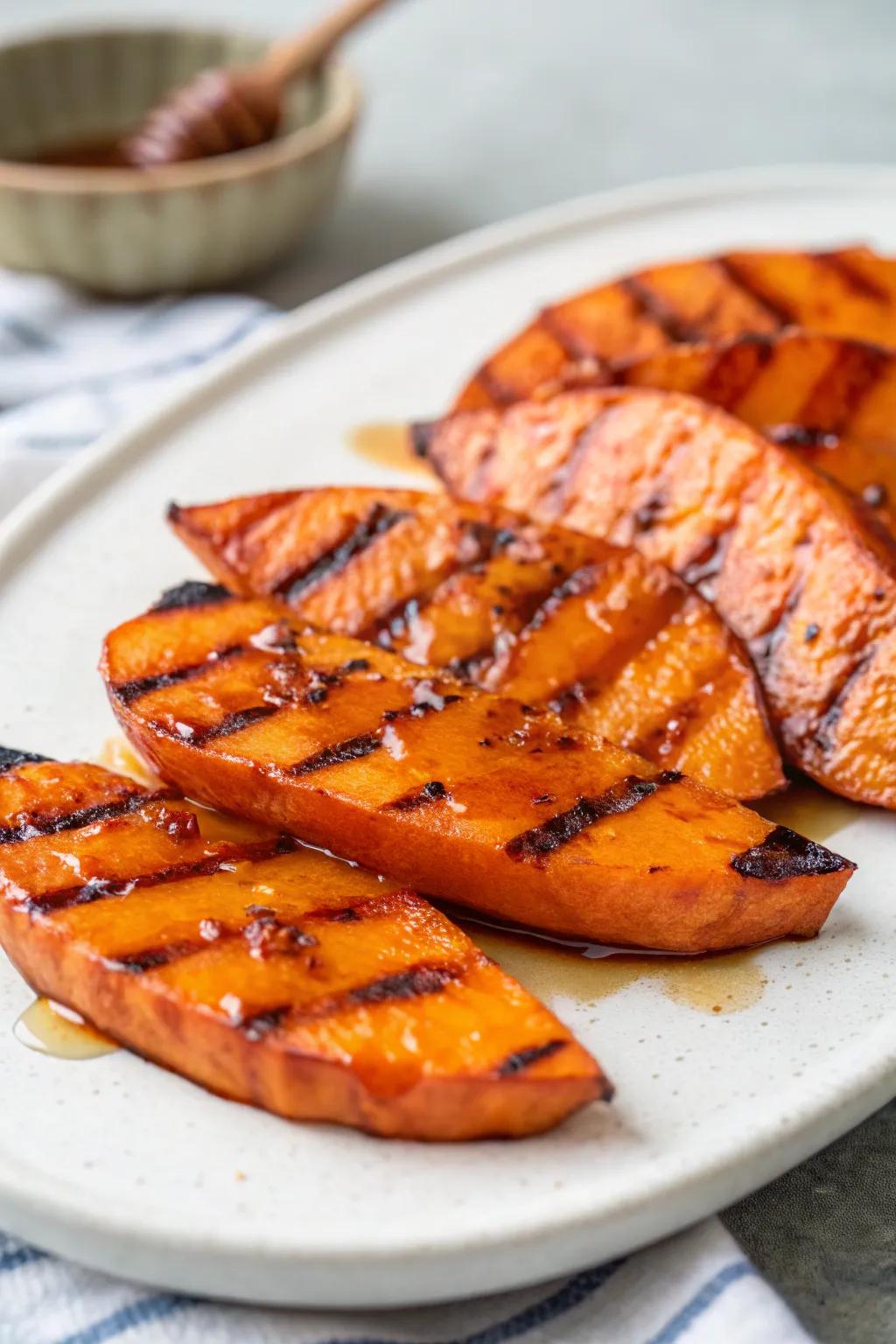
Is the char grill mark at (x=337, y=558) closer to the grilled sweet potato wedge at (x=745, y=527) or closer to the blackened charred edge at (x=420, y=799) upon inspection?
the grilled sweet potato wedge at (x=745, y=527)

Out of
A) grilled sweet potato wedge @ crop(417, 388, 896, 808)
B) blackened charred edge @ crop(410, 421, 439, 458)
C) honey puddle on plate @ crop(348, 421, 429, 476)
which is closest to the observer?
grilled sweet potato wedge @ crop(417, 388, 896, 808)

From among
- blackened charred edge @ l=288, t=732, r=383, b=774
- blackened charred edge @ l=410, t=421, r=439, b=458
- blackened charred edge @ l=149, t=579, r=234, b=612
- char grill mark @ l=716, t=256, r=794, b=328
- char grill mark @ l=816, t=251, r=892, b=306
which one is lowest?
blackened charred edge @ l=288, t=732, r=383, b=774

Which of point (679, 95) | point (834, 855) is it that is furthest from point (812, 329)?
point (679, 95)

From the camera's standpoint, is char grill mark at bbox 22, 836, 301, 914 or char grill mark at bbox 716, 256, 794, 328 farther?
char grill mark at bbox 716, 256, 794, 328

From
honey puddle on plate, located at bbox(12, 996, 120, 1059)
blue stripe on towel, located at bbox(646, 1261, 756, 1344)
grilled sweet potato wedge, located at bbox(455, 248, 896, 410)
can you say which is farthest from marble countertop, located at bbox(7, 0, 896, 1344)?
blue stripe on towel, located at bbox(646, 1261, 756, 1344)

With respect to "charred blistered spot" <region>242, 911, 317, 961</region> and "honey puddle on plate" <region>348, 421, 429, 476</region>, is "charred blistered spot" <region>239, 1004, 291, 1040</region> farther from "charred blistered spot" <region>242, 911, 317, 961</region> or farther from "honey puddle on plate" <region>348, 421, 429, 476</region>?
"honey puddle on plate" <region>348, 421, 429, 476</region>

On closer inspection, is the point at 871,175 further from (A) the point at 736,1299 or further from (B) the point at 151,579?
(A) the point at 736,1299

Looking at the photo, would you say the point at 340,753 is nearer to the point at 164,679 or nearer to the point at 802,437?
the point at 164,679
